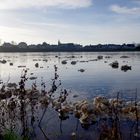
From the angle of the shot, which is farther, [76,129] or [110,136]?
[76,129]

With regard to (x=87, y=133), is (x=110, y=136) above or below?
above

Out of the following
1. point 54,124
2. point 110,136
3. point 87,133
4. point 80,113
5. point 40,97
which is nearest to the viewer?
point 110,136

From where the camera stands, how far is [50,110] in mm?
17969

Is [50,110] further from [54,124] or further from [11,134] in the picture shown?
[11,134]

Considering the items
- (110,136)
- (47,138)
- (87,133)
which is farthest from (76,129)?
(110,136)

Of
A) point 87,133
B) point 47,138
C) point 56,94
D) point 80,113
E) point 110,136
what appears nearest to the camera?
point 110,136

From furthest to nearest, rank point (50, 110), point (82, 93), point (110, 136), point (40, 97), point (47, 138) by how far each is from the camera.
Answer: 1. point (82, 93)
2. point (40, 97)
3. point (50, 110)
4. point (47, 138)
5. point (110, 136)

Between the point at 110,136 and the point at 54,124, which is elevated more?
the point at 110,136

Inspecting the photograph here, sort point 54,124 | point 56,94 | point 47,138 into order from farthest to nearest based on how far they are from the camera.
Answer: point 56,94 → point 54,124 → point 47,138

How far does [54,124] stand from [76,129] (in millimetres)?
1220

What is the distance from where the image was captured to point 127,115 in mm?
16172

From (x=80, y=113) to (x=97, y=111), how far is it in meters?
0.83

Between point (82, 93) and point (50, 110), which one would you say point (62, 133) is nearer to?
point (50, 110)

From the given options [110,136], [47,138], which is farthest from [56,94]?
[110,136]
